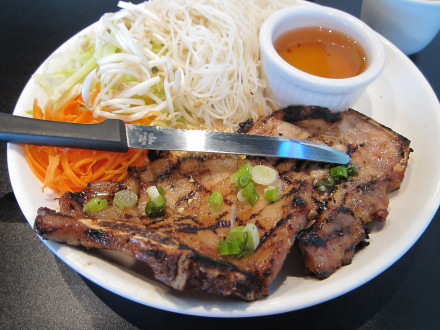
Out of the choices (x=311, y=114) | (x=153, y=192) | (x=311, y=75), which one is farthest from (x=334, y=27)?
(x=153, y=192)

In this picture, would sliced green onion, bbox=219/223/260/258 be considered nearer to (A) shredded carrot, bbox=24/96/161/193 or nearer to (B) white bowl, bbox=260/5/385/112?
(A) shredded carrot, bbox=24/96/161/193

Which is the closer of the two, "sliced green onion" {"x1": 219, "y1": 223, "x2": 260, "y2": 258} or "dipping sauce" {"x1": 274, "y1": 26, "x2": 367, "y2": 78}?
"sliced green onion" {"x1": 219, "y1": 223, "x2": 260, "y2": 258}

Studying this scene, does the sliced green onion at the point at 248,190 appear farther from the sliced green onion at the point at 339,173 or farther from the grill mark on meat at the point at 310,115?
the grill mark on meat at the point at 310,115

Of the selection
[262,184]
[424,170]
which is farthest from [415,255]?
[262,184]

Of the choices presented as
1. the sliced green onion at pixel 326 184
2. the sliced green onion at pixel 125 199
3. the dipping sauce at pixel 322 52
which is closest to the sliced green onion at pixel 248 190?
the sliced green onion at pixel 326 184

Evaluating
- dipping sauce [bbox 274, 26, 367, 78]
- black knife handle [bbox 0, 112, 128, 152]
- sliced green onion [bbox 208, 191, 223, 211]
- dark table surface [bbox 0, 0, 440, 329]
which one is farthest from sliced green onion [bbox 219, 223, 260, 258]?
dipping sauce [bbox 274, 26, 367, 78]

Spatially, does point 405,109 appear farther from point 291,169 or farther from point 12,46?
point 12,46
